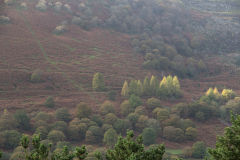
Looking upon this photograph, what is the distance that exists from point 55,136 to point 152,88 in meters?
36.9

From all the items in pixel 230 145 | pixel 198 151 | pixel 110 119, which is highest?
pixel 230 145

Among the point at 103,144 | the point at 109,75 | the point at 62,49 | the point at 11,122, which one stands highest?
the point at 62,49

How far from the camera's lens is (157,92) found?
70.3m

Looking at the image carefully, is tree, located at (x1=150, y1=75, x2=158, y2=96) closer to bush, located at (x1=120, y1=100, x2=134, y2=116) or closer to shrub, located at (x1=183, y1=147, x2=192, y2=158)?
bush, located at (x1=120, y1=100, x2=134, y2=116)

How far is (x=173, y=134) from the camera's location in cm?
5081

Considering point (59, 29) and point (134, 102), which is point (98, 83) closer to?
point (134, 102)

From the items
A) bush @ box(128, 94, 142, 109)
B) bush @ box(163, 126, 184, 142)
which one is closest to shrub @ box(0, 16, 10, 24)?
bush @ box(128, 94, 142, 109)

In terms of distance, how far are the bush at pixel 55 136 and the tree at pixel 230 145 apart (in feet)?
110

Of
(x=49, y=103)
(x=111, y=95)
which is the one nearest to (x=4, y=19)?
(x=49, y=103)

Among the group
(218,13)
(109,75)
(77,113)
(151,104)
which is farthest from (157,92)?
(218,13)

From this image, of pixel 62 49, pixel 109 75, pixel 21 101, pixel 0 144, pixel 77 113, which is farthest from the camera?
pixel 62 49

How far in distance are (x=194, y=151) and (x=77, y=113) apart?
24743 mm

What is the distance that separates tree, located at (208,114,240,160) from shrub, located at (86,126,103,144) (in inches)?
1383

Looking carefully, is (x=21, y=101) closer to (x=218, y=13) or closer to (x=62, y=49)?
(x=62, y=49)
